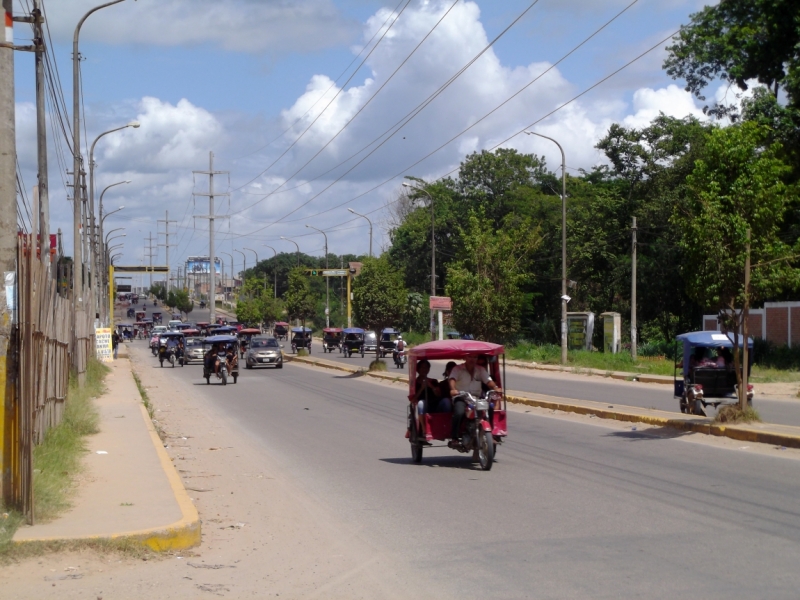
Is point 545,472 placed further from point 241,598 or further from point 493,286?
point 493,286

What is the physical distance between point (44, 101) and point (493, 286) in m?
21.8

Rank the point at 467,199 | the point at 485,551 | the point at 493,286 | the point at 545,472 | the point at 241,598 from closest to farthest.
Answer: the point at 241,598
the point at 485,551
the point at 545,472
the point at 493,286
the point at 467,199

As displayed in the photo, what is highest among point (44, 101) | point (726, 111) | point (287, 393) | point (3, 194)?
point (726, 111)

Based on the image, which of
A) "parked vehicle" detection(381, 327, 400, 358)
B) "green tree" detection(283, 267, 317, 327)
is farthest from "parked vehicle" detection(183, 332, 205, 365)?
"green tree" detection(283, 267, 317, 327)

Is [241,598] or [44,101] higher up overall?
[44,101]

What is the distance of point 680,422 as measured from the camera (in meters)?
17.1

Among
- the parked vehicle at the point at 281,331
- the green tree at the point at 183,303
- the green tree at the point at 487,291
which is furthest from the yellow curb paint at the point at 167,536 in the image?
the green tree at the point at 183,303

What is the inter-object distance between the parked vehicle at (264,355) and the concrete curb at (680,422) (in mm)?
25123

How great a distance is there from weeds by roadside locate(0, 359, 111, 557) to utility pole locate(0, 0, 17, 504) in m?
0.53

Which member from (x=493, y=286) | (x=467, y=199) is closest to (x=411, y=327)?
(x=467, y=199)

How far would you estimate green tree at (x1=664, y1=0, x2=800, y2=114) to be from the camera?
34719 millimetres

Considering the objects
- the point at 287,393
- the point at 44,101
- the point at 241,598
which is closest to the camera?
the point at 241,598

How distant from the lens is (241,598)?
6727mm

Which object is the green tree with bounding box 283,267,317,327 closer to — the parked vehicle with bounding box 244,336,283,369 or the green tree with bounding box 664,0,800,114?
the parked vehicle with bounding box 244,336,283,369
